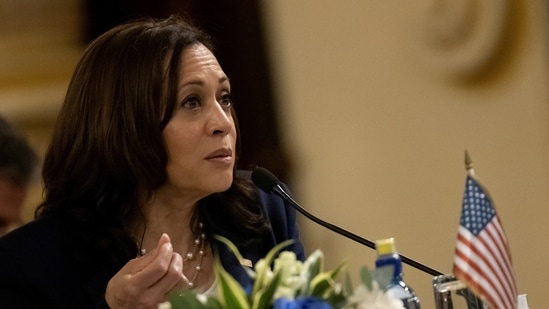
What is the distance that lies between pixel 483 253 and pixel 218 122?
0.72 meters

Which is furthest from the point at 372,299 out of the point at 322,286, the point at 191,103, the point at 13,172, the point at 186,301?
the point at 13,172

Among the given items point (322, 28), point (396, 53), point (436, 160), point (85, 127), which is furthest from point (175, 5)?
point (85, 127)

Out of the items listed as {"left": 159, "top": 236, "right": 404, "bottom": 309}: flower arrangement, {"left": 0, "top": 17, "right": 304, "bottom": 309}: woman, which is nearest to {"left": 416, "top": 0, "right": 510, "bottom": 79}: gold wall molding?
{"left": 0, "top": 17, "right": 304, "bottom": 309}: woman

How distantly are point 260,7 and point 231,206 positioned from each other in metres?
1.18

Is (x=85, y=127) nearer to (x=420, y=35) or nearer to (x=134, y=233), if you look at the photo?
(x=134, y=233)

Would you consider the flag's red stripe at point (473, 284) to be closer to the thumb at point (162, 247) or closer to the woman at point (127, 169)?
the thumb at point (162, 247)

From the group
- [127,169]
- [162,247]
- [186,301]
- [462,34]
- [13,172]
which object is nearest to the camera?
[186,301]

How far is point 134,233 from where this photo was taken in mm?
2051

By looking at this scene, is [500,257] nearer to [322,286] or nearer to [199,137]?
[322,286]

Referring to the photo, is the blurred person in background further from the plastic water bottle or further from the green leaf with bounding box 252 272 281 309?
the green leaf with bounding box 252 272 281 309

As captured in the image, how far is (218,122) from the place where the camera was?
1939mm

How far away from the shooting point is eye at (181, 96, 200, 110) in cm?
196

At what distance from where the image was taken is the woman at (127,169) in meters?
1.94

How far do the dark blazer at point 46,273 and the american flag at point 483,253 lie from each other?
2.09 ft
